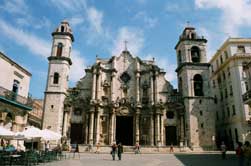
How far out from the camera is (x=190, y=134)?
3222cm

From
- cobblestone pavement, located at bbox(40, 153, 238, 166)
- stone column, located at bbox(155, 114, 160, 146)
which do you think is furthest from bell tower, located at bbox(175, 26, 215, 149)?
cobblestone pavement, located at bbox(40, 153, 238, 166)

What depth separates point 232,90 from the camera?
116 ft

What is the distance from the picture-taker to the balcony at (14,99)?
71.5 feet

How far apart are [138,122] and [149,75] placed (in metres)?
7.22

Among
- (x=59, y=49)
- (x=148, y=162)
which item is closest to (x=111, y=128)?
(x=59, y=49)

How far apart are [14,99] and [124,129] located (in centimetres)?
1633

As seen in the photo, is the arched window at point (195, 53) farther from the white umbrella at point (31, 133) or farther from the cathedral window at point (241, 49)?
the white umbrella at point (31, 133)

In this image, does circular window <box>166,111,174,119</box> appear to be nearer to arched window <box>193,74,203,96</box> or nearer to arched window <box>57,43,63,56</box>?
arched window <box>193,74,203,96</box>

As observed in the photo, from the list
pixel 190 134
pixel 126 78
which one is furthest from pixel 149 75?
pixel 190 134

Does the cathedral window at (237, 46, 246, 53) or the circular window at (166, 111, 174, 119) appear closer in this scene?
the circular window at (166, 111, 174, 119)

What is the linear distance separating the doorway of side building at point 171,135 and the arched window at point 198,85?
5.86m

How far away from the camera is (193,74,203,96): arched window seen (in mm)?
35344

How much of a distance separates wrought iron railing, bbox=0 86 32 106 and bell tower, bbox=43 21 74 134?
231 inches

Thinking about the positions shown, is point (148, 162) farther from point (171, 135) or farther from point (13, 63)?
point (171, 135)
